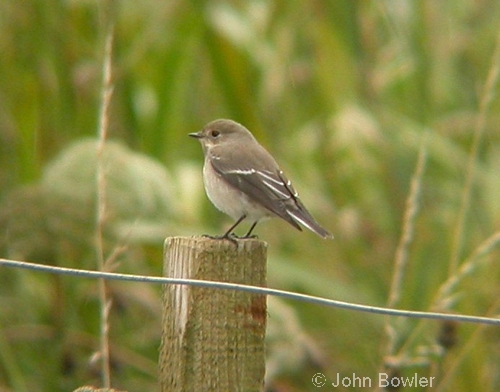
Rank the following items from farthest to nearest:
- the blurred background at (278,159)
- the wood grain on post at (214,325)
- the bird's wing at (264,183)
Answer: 1. the blurred background at (278,159)
2. the bird's wing at (264,183)
3. the wood grain on post at (214,325)

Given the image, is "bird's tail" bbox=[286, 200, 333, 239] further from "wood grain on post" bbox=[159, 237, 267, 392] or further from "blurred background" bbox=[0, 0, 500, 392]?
"wood grain on post" bbox=[159, 237, 267, 392]

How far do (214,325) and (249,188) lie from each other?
5.82ft

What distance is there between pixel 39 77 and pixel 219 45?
974mm

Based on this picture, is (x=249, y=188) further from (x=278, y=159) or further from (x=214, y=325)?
(x=214, y=325)

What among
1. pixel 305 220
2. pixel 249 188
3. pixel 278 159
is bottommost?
pixel 305 220

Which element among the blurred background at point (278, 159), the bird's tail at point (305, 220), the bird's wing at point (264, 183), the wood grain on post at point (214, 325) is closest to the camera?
the wood grain on post at point (214, 325)

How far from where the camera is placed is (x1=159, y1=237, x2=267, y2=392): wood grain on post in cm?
253

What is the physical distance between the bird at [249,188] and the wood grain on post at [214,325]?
132 centimetres

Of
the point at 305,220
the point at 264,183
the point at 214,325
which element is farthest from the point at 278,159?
the point at 214,325

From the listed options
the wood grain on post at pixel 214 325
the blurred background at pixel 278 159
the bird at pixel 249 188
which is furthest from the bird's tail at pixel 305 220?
the wood grain on post at pixel 214 325

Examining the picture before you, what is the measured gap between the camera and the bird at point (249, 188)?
4117 millimetres

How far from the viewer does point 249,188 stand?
14.0 ft

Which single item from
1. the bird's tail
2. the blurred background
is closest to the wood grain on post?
the bird's tail

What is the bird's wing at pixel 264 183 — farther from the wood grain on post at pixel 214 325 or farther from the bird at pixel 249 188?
the wood grain on post at pixel 214 325
